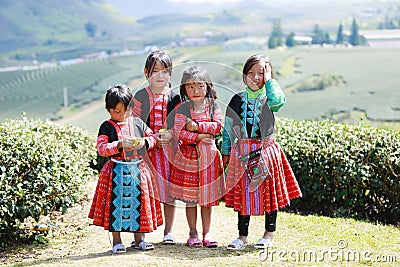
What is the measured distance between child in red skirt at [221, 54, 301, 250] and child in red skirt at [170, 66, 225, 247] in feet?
0.46

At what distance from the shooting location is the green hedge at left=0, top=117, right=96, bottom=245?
5.34 meters

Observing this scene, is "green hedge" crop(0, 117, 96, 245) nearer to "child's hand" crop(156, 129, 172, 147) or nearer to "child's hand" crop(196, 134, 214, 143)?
"child's hand" crop(156, 129, 172, 147)

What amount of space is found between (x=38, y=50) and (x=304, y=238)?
3773 centimetres

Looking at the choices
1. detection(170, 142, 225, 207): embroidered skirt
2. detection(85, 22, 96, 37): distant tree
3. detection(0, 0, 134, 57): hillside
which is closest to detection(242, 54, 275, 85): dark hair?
detection(170, 142, 225, 207): embroidered skirt

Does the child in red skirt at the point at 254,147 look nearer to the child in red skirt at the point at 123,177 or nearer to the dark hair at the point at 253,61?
the dark hair at the point at 253,61

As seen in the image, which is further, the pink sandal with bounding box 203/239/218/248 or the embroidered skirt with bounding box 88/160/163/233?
the pink sandal with bounding box 203/239/218/248

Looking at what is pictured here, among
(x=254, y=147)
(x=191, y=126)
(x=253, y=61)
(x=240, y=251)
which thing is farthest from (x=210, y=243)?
(x=253, y=61)

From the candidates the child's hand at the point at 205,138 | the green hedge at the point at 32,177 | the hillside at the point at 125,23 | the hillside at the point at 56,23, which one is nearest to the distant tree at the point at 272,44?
the hillside at the point at 125,23

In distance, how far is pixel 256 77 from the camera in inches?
187

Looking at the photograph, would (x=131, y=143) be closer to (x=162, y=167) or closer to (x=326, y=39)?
(x=162, y=167)

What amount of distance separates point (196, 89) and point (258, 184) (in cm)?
95

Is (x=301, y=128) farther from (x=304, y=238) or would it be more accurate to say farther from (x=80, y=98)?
(x=80, y=98)

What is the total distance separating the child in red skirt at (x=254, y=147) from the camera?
4766mm

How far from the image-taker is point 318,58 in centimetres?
2325
